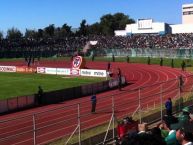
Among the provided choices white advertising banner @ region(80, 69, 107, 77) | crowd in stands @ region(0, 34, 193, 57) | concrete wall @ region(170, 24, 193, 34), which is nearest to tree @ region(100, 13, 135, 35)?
concrete wall @ region(170, 24, 193, 34)

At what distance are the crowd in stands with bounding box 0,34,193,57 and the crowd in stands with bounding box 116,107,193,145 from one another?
82.4m

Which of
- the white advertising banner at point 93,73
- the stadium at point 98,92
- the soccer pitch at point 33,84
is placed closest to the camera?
the stadium at point 98,92

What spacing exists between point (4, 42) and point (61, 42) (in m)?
14.1

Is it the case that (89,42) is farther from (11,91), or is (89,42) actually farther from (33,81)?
(11,91)

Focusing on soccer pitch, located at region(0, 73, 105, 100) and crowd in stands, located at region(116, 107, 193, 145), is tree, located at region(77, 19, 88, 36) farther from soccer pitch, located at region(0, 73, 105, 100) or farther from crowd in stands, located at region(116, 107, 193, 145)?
crowd in stands, located at region(116, 107, 193, 145)

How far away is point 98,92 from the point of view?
40969 millimetres

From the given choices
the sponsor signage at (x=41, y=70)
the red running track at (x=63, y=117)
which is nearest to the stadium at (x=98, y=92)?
the red running track at (x=63, y=117)

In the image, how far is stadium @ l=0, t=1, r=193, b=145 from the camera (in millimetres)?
13650

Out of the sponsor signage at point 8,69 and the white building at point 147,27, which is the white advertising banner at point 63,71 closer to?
the sponsor signage at point 8,69

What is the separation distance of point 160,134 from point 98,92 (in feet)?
109

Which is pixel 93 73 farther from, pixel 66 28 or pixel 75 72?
pixel 66 28

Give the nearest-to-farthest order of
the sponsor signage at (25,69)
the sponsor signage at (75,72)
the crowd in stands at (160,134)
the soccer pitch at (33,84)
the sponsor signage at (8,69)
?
1. the crowd in stands at (160,134)
2. the soccer pitch at (33,84)
3. the sponsor signage at (75,72)
4. the sponsor signage at (25,69)
5. the sponsor signage at (8,69)

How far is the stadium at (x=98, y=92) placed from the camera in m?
13.7

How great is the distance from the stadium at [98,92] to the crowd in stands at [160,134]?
0.01 metres
